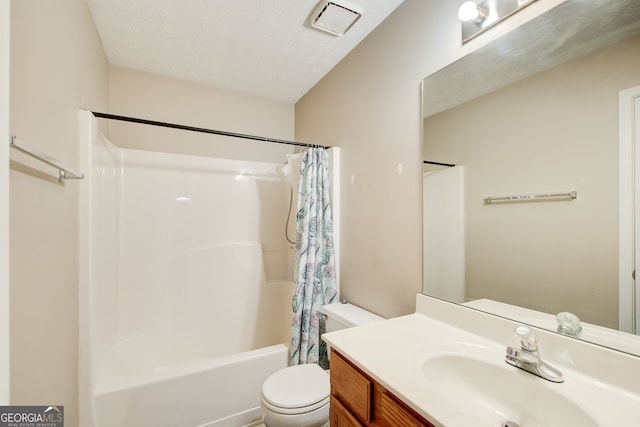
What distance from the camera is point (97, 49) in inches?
68.0

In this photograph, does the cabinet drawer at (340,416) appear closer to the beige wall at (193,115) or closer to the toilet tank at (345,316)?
the toilet tank at (345,316)

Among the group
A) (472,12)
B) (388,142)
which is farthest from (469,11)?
(388,142)

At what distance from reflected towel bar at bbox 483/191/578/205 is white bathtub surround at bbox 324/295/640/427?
0.44 m

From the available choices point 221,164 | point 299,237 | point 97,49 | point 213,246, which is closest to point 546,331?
point 299,237

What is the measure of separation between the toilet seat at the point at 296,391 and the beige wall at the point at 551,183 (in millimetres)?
858

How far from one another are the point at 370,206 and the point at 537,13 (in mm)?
1090

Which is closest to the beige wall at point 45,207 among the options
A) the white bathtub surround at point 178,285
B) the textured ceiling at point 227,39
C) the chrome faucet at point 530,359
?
the white bathtub surround at point 178,285

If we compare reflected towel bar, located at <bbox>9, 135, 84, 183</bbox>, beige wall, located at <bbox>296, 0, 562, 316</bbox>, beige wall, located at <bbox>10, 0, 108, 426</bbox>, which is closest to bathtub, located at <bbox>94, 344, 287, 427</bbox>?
beige wall, located at <bbox>10, 0, 108, 426</bbox>

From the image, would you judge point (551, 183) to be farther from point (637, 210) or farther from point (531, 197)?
point (637, 210)

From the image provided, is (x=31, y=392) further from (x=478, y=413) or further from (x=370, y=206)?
(x=370, y=206)

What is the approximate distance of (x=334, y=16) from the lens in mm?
1541

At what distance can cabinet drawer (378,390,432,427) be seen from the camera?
695 millimetres
